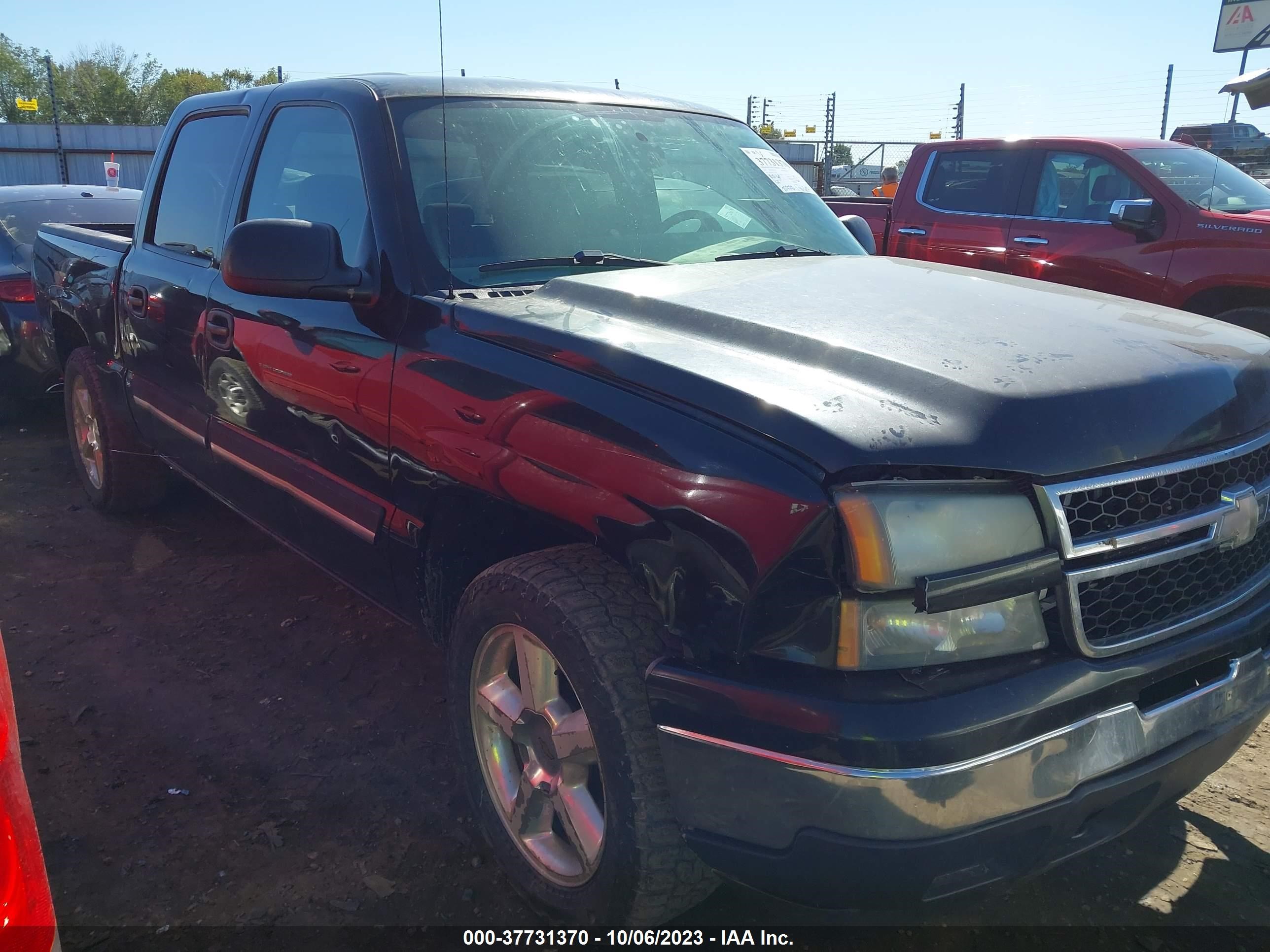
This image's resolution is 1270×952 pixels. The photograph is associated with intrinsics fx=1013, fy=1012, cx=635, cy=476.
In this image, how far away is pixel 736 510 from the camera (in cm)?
171

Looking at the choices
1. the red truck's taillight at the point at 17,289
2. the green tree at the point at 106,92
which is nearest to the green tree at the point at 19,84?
the green tree at the point at 106,92

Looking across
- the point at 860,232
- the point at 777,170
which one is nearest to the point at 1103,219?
the point at 860,232

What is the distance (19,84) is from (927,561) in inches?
2572

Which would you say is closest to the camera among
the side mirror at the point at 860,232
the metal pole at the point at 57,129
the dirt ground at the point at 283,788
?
the dirt ground at the point at 283,788

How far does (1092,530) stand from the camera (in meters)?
1.77

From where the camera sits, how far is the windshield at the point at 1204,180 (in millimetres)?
6371

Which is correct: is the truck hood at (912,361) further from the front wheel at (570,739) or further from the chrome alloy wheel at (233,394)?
the chrome alloy wheel at (233,394)

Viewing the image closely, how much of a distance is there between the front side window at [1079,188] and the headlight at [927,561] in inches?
223

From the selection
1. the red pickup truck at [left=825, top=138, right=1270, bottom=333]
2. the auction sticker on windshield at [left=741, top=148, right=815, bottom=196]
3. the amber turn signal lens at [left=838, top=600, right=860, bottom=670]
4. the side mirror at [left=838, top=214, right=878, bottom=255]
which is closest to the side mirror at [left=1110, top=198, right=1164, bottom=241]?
the red pickup truck at [left=825, top=138, right=1270, bottom=333]

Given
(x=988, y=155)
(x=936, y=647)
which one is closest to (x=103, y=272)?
(x=936, y=647)

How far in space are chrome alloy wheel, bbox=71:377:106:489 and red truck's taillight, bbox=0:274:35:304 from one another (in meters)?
1.62

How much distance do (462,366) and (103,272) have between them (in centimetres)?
291

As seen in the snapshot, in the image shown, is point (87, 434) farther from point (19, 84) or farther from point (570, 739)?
point (19, 84)

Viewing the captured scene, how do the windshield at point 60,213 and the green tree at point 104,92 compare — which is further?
the green tree at point 104,92
